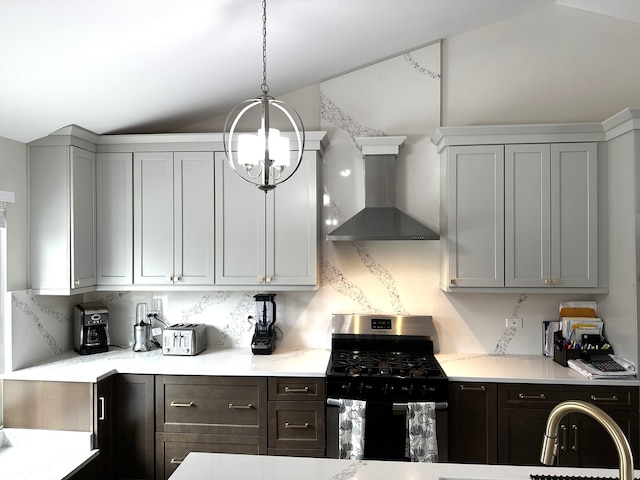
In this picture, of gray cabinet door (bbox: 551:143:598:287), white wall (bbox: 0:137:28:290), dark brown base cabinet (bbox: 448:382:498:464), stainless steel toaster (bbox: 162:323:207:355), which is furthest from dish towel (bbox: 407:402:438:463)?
white wall (bbox: 0:137:28:290)

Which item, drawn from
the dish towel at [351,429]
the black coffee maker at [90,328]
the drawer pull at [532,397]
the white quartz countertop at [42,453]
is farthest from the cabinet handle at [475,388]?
the black coffee maker at [90,328]

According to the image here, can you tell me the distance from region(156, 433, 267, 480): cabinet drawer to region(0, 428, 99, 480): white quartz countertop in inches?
15.6

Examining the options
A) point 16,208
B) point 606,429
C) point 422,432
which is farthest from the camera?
point 16,208

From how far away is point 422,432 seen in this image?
8.65ft

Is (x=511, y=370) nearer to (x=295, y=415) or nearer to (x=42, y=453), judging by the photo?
(x=295, y=415)

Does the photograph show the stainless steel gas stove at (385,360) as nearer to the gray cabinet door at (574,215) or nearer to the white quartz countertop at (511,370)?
the white quartz countertop at (511,370)

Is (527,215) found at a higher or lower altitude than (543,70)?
lower

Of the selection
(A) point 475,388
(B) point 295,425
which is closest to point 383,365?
(A) point 475,388

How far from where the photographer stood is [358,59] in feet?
10.7

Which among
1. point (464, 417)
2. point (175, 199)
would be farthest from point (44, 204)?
point (464, 417)

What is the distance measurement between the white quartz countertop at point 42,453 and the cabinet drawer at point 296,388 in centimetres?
112

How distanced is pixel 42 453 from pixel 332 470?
2063 millimetres

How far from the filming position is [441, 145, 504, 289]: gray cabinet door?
119 inches

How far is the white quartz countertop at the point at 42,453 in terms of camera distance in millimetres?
2377
